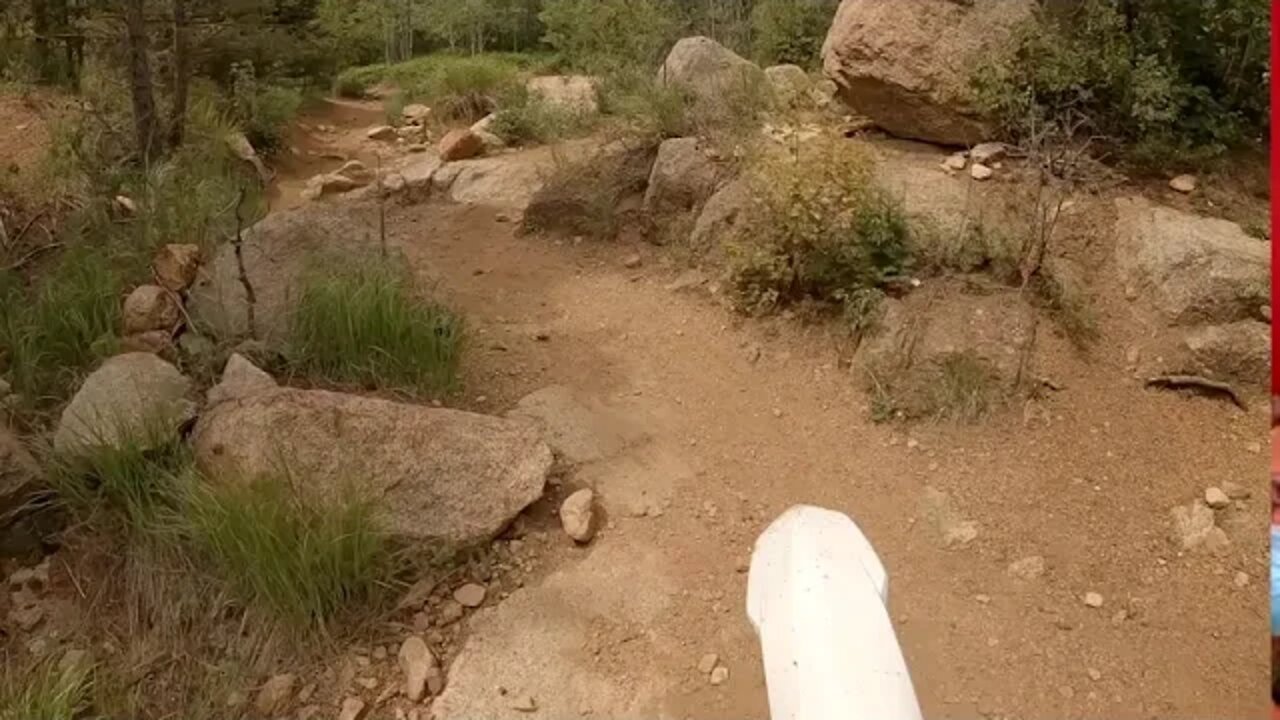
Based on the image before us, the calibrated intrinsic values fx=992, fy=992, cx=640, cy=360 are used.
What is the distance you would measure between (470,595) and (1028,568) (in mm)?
1417

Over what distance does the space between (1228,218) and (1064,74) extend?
2.72ft

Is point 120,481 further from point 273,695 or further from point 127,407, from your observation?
point 273,695

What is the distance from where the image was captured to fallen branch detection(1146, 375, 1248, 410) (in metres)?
3.03

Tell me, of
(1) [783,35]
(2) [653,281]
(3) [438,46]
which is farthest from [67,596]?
(3) [438,46]

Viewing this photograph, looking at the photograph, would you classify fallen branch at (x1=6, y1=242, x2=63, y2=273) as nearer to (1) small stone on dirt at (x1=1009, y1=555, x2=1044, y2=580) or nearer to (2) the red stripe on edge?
(1) small stone on dirt at (x1=1009, y1=555, x2=1044, y2=580)

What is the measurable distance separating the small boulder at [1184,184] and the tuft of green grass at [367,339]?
2.78 m

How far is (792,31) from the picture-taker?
250 inches

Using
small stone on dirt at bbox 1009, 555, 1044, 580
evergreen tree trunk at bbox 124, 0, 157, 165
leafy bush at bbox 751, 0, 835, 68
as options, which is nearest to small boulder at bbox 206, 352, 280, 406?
small stone on dirt at bbox 1009, 555, 1044, 580

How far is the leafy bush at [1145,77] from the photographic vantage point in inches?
150

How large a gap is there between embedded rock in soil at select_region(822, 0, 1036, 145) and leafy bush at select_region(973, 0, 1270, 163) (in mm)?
161

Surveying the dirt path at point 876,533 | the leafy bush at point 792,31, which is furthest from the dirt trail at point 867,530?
the leafy bush at point 792,31

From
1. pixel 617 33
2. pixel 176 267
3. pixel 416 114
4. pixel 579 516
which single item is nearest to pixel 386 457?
pixel 579 516

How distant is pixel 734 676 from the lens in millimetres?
2285

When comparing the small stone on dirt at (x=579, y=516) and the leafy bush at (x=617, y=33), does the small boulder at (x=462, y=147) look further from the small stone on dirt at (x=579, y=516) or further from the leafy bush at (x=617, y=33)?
Answer: the small stone on dirt at (x=579, y=516)
